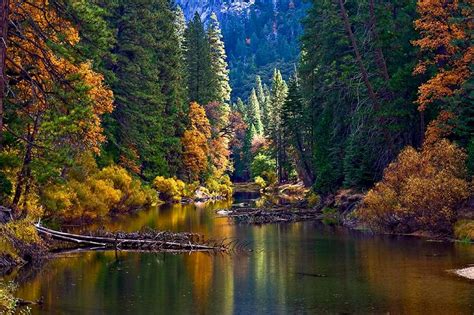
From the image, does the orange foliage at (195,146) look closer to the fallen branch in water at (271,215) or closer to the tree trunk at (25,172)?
the fallen branch in water at (271,215)

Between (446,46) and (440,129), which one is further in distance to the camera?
(446,46)

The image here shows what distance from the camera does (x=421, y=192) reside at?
1259 inches

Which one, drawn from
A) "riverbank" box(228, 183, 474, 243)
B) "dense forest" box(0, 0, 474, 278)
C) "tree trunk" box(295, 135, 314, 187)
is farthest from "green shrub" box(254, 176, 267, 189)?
"riverbank" box(228, 183, 474, 243)

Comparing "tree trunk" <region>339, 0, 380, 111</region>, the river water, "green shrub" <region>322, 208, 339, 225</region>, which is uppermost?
"tree trunk" <region>339, 0, 380, 111</region>

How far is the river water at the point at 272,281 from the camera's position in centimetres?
1788

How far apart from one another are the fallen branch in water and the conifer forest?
0.70ft

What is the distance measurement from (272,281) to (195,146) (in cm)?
5327

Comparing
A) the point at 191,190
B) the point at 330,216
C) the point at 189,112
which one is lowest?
the point at 330,216

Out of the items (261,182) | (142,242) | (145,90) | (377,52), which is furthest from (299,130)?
(142,242)

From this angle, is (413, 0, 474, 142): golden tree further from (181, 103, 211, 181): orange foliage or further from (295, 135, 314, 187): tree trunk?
(181, 103, 211, 181): orange foliage

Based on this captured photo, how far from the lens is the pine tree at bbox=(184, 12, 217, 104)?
3319 inches

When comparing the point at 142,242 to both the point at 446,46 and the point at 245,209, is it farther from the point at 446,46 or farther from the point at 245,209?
the point at 245,209

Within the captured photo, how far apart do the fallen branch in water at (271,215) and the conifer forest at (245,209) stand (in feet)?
0.70

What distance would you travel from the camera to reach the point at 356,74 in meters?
44.7
